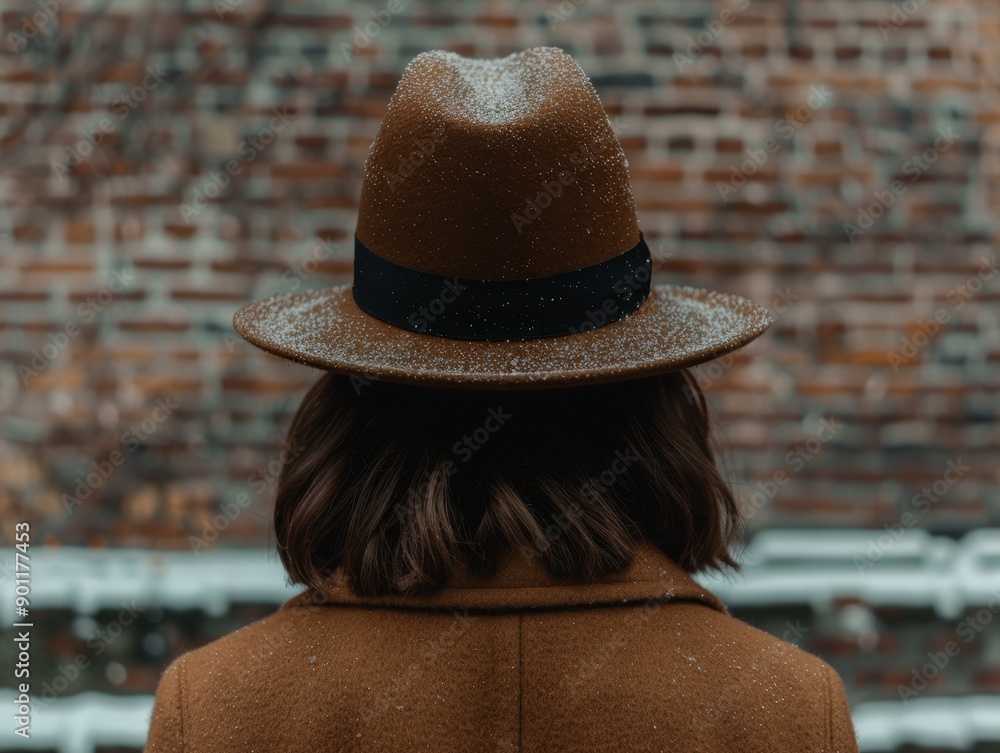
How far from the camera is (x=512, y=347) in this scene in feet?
4.04

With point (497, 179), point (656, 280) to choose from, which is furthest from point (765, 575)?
point (497, 179)

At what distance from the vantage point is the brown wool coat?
3.51 ft

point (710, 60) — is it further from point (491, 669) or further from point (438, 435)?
point (491, 669)

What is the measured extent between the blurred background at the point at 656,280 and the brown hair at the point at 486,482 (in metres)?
→ 1.73

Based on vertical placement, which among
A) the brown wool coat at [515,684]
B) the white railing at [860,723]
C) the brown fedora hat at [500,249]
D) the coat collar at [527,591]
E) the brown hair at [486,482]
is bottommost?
the white railing at [860,723]

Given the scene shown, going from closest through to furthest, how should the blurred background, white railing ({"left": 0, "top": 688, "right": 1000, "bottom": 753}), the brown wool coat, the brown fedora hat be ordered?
the brown wool coat, the brown fedora hat, white railing ({"left": 0, "top": 688, "right": 1000, "bottom": 753}), the blurred background

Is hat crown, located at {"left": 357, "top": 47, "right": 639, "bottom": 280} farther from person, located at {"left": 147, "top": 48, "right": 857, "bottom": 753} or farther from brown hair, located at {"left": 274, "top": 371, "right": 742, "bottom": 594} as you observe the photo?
brown hair, located at {"left": 274, "top": 371, "right": 742, "bottom": 594}

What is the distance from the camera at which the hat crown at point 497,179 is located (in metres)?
1.19

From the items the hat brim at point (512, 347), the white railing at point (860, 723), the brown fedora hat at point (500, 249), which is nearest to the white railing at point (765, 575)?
the white railing at point (860, 723)

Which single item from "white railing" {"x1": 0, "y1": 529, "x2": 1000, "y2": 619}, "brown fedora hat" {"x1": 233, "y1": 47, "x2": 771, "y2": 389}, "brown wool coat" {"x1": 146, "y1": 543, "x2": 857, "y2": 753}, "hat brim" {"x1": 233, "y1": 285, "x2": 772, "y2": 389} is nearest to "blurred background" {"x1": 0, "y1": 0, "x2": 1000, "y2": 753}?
"white railing" {"x1": 0, "y1": 529, "x2": 1000, "y2": 619}

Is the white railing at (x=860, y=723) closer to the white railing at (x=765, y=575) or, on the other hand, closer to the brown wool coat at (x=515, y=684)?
the white railing at (x=765, y=575)

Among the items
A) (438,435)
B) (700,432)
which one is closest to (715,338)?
(700,432)

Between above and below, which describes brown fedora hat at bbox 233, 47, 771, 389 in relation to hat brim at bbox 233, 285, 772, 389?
above

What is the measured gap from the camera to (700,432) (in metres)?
1.34
